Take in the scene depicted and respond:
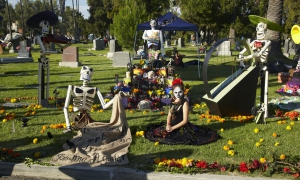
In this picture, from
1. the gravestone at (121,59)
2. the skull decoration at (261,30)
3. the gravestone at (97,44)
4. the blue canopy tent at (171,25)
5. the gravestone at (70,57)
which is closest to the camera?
the skull decoration at (261,30)

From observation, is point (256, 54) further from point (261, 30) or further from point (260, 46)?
point (261, 30)

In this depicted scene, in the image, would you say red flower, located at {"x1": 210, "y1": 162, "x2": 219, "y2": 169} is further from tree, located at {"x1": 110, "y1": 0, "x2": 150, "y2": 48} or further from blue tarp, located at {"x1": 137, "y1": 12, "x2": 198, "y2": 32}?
tree, located at {"x1": 110, "y1": 0, "x2": 150, "y2": 48}

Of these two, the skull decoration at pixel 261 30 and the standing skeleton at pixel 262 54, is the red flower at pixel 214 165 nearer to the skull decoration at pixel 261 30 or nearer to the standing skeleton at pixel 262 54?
the standing skeleton at pixel 262 54

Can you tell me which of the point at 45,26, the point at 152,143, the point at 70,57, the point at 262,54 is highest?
the point at 45,26

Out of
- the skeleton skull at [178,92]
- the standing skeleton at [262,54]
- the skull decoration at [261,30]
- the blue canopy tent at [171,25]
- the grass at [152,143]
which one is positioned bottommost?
the grass at [152,143]

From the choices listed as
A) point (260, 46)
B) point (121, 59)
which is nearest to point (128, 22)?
point (121, 59)

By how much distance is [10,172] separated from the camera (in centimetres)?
556

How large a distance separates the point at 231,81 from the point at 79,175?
5033mm

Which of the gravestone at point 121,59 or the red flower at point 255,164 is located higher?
the gravestone at point 121,59

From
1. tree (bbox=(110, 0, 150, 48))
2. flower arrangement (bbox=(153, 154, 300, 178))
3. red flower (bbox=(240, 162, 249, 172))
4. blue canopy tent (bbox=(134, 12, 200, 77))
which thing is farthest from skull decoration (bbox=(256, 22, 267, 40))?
tree (bbox=(110, 0, 150, 48))

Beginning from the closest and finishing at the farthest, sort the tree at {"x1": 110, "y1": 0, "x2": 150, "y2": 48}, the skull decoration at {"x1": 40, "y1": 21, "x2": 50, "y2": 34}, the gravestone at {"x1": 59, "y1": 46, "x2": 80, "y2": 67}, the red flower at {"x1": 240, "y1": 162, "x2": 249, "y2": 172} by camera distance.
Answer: the red flower at {"x1": 240, "y1": 162, "x2": 249, "y2": 172} < the skull decoration at {"x1": 40, "y1": 21, "x2": 50, "y2": 34} < the gravestone at {"x1": 59, "y1": 46, "x2": 80, "y2": 67} < the tree at {"x1": 110, "y1": 0, "x2": 150, "y2": 48}

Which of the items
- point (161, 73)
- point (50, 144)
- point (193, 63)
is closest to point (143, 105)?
point (161, 73)

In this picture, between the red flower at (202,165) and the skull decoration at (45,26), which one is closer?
the red flower at (202,165)

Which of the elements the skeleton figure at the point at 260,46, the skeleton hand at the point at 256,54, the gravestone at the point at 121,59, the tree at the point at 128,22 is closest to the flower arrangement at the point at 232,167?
the skeleton hand at the point at 256,54
